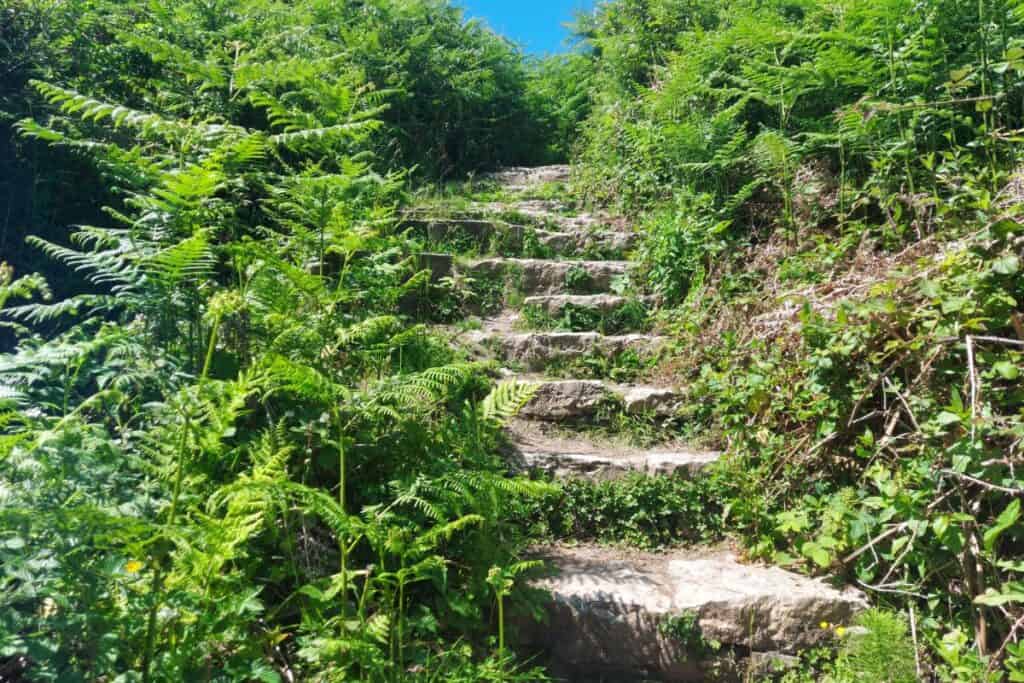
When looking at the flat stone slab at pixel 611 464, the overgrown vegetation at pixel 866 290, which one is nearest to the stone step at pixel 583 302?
the overgrown vegetation at pixel 866 290

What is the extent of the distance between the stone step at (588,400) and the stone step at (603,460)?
1.00 ft

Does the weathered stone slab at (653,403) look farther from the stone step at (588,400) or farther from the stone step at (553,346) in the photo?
the stone step at (553,346)

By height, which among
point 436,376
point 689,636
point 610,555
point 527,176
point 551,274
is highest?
point 527,176

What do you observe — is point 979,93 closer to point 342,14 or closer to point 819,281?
point 819,281

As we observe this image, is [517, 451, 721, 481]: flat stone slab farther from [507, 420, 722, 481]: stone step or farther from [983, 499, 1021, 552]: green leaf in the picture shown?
[983, 499, 1021, 552]: green leaf

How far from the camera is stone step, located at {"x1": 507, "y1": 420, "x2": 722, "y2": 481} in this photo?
325cm

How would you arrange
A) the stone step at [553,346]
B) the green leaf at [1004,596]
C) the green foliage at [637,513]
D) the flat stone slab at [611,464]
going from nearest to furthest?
1. the green leaf at [1004,596]
2. the green foliage at [637,513]
3. the flat stone slab at [611,464]
4. the stone step at [553,346]

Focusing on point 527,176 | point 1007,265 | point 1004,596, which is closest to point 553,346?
point 1007,265

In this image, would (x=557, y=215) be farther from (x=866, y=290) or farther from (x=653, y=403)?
(x=866, y=290)

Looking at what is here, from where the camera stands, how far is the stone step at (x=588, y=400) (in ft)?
12.5

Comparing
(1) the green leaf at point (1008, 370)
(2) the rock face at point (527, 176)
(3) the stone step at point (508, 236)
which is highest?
(2) the rock face at point (527, 176)

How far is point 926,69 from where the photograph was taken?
12.8 feet

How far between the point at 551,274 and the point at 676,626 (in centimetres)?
313

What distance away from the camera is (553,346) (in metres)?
4.38
